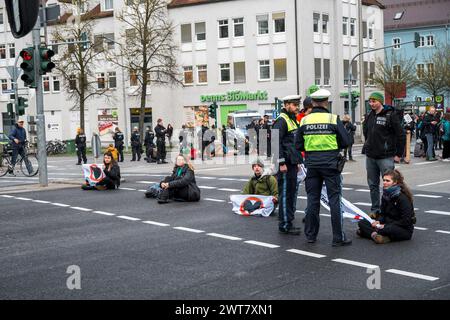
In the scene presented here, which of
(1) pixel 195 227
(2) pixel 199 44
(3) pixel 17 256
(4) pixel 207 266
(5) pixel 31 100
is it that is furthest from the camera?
(5) pixel 31 100

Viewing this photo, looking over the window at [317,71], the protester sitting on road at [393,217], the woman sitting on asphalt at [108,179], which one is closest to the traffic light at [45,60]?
the woman sitting on asphalt at [108,179]

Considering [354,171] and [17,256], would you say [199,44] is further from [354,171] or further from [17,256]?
[17,256]

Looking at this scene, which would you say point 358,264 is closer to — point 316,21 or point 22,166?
point 22,166

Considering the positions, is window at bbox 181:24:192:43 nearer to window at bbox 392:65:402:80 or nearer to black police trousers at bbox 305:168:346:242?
window at bbox 392:65:402:80

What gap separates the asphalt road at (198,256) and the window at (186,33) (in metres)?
43.1

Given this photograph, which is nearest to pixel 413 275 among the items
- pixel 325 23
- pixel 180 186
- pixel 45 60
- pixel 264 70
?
pixel 180 186

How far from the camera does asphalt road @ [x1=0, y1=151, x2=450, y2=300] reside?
631 cm

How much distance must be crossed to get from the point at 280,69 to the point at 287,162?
4293 centimetres

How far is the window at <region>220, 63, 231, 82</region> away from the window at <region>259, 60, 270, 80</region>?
2687mm

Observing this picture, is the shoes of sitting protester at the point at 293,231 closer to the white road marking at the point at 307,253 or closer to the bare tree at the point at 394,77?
the white road marking at the point at 307,253

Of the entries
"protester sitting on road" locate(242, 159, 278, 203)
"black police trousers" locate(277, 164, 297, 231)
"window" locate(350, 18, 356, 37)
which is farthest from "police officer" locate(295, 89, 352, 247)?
"window" locate(350, 18, 356, 37)

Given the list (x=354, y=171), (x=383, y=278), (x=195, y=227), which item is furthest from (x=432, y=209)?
(x=354, y=171)
